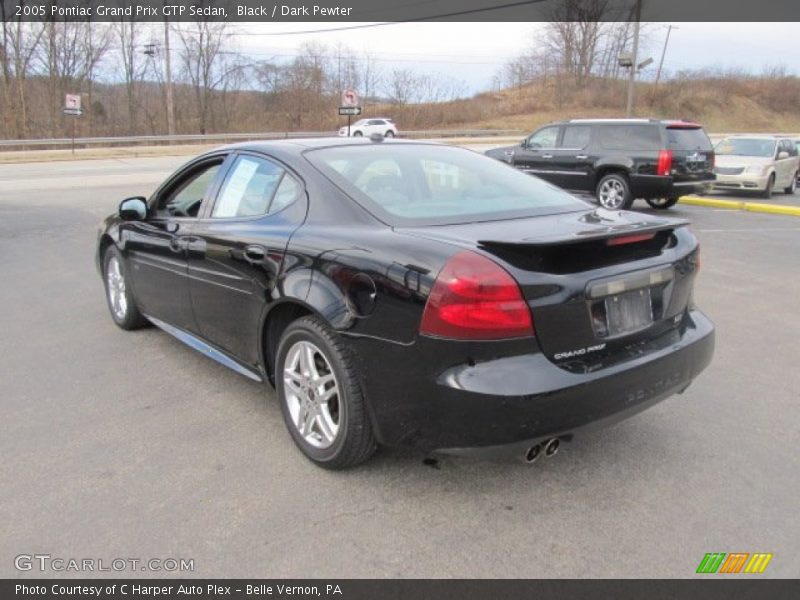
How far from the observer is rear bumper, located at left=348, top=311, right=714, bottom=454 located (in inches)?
102

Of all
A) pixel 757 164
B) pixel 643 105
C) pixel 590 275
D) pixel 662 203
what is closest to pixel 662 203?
pixel 662 203

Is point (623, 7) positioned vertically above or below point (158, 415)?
above

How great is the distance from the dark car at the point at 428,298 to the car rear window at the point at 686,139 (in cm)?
993

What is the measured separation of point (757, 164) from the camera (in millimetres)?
16625

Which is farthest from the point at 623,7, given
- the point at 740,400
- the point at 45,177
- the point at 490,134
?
the point at 740,400

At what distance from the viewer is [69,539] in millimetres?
2721

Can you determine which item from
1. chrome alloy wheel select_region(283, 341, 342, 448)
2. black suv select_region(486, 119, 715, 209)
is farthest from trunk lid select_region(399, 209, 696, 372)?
black suv select_region(486, 119, 715, 209)

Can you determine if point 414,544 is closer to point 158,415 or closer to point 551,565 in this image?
point 551,565

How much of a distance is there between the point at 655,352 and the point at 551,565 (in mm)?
1075

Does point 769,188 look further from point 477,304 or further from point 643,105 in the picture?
point 643,105

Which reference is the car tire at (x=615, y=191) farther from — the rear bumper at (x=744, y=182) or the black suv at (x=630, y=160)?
the rear bumper at (x=744, y=182)

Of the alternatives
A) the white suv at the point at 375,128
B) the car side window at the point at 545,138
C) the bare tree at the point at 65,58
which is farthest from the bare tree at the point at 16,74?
the car side window at the point at 545,138

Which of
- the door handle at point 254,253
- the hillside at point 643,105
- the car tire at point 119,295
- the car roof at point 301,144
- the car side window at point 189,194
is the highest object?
the hillside at point 643,105

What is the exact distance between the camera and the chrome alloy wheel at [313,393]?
3195mm
